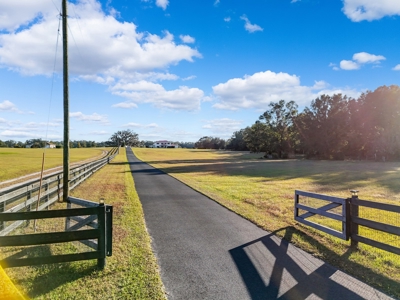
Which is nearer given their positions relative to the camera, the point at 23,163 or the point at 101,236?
the point at 101,236

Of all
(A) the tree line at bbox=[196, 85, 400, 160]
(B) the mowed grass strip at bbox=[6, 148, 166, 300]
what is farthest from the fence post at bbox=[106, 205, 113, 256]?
(A) the tree line at bbox=[196, 85, 400, 160]

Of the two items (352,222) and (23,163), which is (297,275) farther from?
(23,163)

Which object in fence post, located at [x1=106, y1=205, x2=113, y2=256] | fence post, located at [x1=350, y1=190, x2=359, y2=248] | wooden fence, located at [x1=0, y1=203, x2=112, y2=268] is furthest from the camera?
fence post, located at [x1=350, y1=190, x2=359, y2=248]

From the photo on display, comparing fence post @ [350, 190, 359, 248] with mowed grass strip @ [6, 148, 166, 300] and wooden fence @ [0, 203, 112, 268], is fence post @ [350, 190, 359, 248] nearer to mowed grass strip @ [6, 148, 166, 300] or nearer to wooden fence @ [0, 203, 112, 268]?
mowed grass strip @ [6, 148, 166, 300]

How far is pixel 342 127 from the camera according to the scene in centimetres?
5888

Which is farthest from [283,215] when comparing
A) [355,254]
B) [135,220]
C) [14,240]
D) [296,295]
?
[14,240]

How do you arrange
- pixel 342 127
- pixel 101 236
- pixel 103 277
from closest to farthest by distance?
1. pixel 103 277
2. pixel 101 236
3. pixel 342 127

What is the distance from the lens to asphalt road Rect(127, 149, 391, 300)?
170 inches

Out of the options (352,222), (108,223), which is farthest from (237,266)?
(352,222)

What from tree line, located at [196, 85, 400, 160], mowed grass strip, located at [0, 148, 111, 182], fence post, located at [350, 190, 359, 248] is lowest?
mowed grass strip, located at [0, 148, 111, 182]

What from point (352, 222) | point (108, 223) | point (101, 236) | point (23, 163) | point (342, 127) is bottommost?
point (23, 163)

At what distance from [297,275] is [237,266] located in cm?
110

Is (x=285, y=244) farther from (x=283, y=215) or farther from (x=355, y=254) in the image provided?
(x=283, y=215)

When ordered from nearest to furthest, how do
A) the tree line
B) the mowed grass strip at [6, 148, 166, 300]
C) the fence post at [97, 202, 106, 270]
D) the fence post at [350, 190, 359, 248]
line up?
the mowed grass strip at [6, 148, 166, 300] < the fence post at [97, 202, 106, 270] < the fence post at [350, 190, 359, 248] < the tree line
